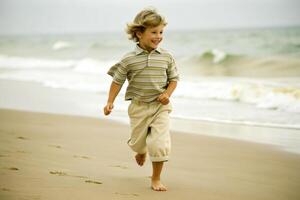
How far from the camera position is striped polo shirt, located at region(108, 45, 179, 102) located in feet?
12.8

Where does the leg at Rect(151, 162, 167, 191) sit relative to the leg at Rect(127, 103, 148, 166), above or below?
below

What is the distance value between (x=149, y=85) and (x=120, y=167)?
108cm

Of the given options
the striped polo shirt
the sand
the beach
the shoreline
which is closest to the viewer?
the sand

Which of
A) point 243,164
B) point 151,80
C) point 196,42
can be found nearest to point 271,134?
point 243,164

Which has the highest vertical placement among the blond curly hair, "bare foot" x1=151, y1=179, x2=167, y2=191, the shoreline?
the blond curly hair

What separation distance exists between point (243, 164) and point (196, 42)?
26.9 meters

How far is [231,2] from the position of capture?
148ft

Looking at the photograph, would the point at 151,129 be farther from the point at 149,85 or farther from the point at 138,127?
the point at 149,85

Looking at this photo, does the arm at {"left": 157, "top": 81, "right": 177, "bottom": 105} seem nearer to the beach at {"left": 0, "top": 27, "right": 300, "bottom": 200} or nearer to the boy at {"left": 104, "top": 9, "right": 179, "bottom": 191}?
the boy at {"left": 104, "top": 9, "right": 179, "bottom": 191}

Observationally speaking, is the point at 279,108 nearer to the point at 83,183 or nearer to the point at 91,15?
the point at 83,183

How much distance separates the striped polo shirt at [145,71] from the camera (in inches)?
154

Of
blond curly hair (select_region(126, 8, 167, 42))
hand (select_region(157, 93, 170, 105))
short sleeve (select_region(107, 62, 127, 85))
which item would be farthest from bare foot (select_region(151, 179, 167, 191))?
blond curly hair (select_region(126, 8, 167, 42))

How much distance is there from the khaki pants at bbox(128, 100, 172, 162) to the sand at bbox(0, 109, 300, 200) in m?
0.30

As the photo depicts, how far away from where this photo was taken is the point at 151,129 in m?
3.92
